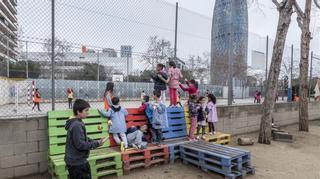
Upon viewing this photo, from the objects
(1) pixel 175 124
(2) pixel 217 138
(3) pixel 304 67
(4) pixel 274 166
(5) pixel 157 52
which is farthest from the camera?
(3) pixel 304 67

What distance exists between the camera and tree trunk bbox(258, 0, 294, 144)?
346 inches

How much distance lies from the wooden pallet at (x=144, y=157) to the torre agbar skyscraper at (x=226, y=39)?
14.9 feet

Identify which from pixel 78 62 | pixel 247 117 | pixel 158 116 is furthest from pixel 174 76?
pixel 247 117

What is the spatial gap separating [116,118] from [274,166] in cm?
374

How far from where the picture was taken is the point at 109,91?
246 inches

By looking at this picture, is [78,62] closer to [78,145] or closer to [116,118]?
[116,118]

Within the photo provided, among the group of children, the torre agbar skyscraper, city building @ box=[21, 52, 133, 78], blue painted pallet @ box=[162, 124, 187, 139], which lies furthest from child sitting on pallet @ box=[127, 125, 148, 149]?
the torre agbar skyscraper

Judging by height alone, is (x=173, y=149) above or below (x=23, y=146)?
below

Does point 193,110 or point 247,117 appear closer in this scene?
point 193,110

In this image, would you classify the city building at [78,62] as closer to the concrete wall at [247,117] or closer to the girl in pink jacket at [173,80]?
the girl in pink jacket at [173,80]

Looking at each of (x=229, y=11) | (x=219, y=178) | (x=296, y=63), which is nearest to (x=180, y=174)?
(x=219, y=178)

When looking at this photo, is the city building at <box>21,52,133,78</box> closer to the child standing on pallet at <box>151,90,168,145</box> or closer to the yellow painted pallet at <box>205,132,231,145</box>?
the child standing on pallet at <box>151,90,168,145</box>

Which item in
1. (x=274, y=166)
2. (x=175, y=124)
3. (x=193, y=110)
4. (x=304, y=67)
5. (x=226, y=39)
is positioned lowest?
(x=274, y=166)

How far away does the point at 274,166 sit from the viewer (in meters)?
6.50
